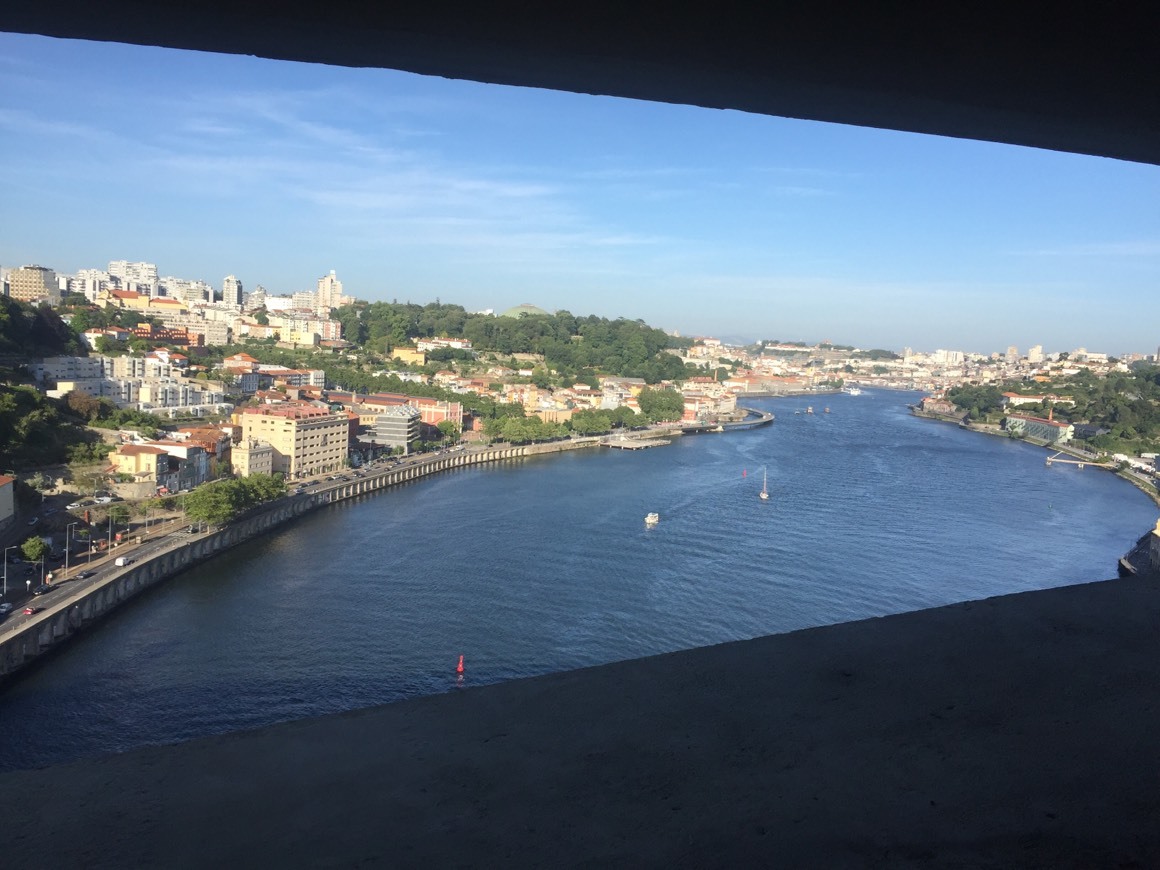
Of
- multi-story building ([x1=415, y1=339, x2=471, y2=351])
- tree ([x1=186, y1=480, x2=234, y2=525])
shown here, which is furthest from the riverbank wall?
multi-story building ([x1=415, y1=339, x2=471, y2=351])

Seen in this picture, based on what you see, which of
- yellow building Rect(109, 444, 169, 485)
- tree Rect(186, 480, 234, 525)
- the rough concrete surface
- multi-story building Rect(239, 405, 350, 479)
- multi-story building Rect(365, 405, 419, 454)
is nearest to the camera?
the rough concrete surface

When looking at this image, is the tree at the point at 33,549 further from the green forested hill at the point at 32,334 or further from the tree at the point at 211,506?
the green forested hill at the point at 32,334

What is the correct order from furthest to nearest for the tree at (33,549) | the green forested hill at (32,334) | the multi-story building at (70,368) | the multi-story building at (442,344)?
the multi-story building at (442,344)
the green forested hill at (32,334)
the multi-story building at (70,368)
the tree at (33,549)

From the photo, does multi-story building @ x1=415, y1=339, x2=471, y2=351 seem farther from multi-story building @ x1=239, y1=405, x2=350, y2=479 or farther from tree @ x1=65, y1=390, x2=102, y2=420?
tree @ x1=65, y1=390, x2=102, y2=420

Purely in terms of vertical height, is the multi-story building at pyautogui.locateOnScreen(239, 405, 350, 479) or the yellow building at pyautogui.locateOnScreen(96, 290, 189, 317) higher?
the yellow building at pyautogui.locateOnScreen(96, 290, 189, 317)

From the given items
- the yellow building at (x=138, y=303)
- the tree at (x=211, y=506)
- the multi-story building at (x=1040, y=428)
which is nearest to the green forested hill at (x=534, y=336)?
the yellow building at (x=138, y=303)

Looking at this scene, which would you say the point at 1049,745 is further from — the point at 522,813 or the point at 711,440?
the point at 711,440
